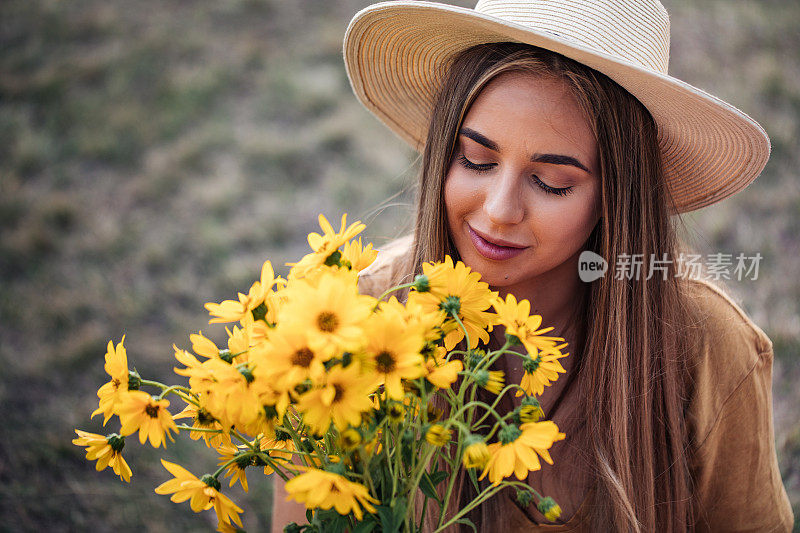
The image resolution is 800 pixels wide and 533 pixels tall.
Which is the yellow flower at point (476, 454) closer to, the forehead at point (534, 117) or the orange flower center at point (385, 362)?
the orange flower center at point (385, 362)

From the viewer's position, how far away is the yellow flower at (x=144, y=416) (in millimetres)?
635

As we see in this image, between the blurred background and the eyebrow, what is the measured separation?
0.60 m

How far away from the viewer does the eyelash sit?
105 cm

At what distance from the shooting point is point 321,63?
Answer: 11.7 feet

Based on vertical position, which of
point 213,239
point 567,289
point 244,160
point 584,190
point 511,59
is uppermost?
point 511,59

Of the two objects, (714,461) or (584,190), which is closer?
(584,190)

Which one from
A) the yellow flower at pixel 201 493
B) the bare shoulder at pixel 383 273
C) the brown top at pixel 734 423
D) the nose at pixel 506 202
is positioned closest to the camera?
the yellow flower at pixel 201 493

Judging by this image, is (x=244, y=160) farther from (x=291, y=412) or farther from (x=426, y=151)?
(x=291, y=412)

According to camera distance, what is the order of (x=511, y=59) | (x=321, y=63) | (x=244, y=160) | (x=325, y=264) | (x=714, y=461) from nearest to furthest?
(x=325, y=264) → (x=511, y=59) → (x=714, y=461) → (x=244, y=160) → (x=321, y=63)

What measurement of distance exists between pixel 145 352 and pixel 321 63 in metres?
1.87

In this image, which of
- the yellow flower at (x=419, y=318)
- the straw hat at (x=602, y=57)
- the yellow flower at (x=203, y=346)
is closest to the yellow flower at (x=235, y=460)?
the yellow flower at (x=203, y=346)

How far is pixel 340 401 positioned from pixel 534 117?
0.60 metres

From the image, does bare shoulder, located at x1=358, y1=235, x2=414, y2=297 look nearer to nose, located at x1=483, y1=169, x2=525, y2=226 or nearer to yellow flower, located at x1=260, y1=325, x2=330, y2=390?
nose, located at x1=483, y1=169, x2=525, y2=226

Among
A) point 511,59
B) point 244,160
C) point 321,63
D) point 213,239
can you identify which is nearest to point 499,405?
point 511,59
